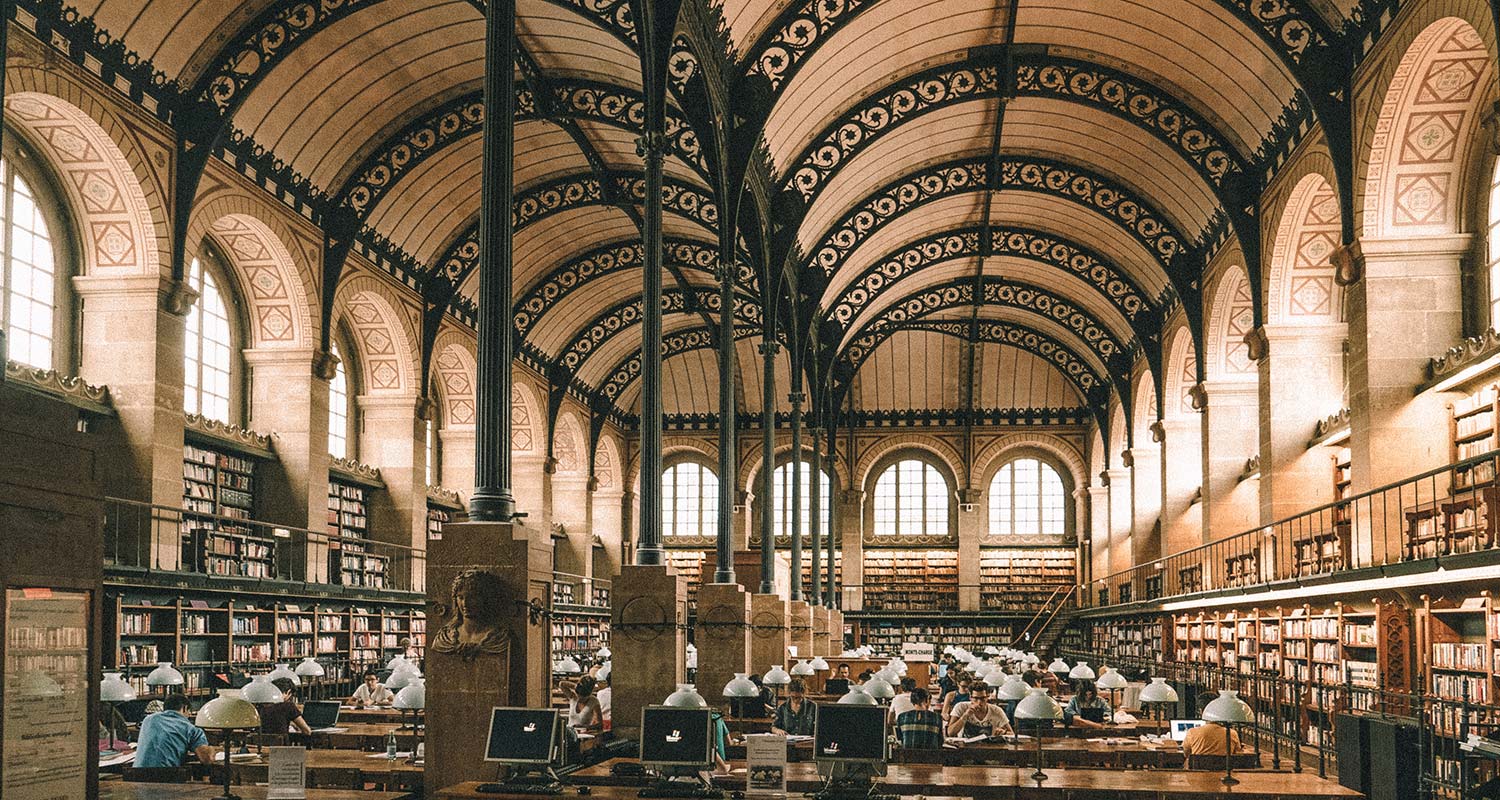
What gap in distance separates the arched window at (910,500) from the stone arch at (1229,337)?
1661 centimetres

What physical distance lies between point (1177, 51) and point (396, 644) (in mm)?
15292

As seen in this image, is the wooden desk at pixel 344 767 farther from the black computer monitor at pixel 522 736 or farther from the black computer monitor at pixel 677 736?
the black computer monitor at pixel 677 736

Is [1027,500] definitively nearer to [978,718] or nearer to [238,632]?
[238,632]

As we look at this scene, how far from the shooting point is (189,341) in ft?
60.7

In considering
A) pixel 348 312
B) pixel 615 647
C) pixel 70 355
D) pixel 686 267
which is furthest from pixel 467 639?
pixel 686 267

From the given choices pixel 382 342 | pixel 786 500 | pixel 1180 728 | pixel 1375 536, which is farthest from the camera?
pixel 786 500

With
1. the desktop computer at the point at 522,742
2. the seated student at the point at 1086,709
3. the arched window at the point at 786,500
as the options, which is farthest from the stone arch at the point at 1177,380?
the desktop computer at the point at 522,742

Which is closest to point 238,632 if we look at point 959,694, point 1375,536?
point 959,694

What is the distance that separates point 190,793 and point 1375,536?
477 inches

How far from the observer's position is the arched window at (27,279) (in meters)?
14.5

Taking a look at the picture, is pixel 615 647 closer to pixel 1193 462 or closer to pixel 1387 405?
pixel 1387 405

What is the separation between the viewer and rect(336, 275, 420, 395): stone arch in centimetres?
2247

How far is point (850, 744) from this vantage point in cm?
777

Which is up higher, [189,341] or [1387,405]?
[189,341]
